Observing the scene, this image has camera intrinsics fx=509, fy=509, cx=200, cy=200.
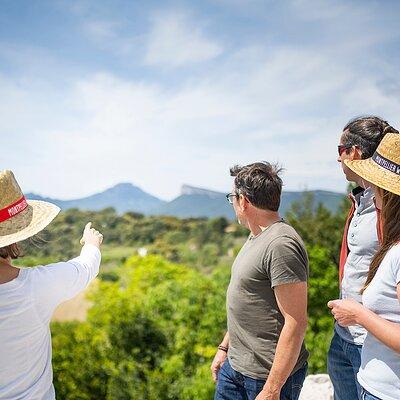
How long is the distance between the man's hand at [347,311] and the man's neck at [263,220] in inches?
26.0

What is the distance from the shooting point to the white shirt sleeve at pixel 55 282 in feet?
5.93

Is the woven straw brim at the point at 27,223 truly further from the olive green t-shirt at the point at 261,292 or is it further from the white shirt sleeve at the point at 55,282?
the olive green t-shirt at the point at 261,292

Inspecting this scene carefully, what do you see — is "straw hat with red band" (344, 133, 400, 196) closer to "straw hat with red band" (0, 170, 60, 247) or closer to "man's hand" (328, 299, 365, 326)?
"man's hand" (328, 299, 365, 326)

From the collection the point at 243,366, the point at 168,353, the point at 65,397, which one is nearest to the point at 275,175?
the point at 243,366

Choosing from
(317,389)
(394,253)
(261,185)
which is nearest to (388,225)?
(394,253)

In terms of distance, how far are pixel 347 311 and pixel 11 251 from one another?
4.14ft

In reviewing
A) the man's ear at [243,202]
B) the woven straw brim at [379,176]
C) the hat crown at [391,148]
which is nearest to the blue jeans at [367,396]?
the woven straw brim at [379,176]

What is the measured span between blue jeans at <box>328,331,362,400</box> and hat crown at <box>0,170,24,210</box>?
1728mm

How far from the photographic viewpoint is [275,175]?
254cm

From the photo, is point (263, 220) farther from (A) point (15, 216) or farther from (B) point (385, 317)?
(A) point (15, 216)

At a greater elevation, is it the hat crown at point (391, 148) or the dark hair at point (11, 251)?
the hat crown at point (391, 148)

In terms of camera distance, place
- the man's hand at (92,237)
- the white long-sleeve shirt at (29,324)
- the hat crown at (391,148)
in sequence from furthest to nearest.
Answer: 1. the man's hand at (92,237)
2. the hat crown at (391,148)
3. the white long-sleeve shirt at (29,324)

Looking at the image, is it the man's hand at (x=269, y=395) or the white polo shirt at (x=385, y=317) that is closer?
the white polo shirt at (x=385, y=317)

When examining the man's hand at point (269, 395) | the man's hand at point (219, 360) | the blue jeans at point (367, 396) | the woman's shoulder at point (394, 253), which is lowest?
the man's hand at point (219, 360)
